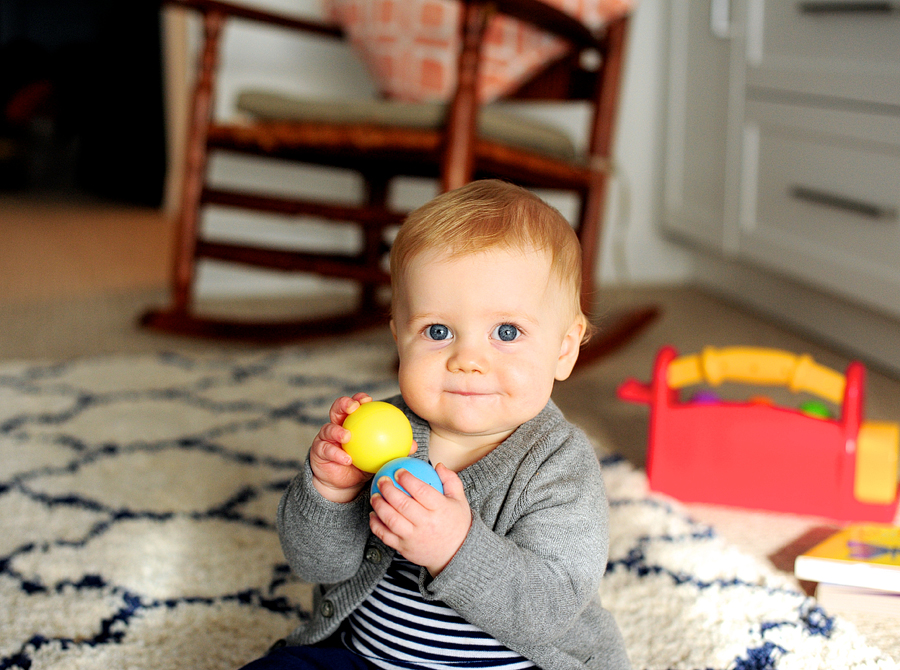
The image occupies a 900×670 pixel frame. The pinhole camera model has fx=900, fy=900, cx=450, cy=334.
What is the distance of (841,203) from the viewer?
57.9 inches

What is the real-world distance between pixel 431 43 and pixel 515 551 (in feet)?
4.67

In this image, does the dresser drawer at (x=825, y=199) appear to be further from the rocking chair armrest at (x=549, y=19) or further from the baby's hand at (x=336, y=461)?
the baby's hand at (x=336, y=461)

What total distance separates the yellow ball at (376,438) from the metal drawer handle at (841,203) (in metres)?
1.11

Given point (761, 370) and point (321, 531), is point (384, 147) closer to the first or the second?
point (761, 370)

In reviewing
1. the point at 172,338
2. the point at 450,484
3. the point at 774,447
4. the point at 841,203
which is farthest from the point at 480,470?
the point at 172,338

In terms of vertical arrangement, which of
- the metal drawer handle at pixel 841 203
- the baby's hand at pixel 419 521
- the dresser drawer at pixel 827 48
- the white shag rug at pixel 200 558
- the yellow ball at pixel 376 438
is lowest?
the white shag rug at pixel 200 558

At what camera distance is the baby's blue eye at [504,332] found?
0.54m

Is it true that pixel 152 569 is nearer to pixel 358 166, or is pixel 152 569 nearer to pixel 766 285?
pixel 358 166

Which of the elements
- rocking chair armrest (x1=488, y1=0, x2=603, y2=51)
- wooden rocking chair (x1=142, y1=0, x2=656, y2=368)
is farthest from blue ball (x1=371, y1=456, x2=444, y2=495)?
rocking chair armrest (x1=488, y1=0, x2=603, y2=51)

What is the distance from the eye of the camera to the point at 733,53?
179 cm

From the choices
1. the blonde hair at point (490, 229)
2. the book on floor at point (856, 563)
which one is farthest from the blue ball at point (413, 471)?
the book on floor at point (856, 563)

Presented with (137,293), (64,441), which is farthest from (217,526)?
(137,293)

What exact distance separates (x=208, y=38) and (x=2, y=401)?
0.70m

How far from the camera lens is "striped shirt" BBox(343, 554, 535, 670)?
0.54 m
